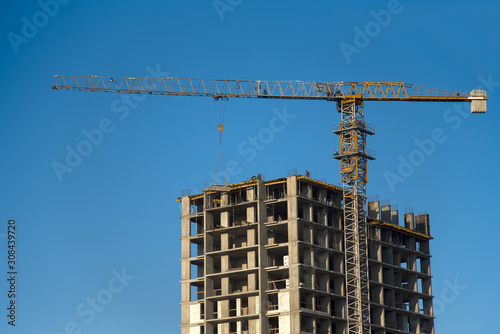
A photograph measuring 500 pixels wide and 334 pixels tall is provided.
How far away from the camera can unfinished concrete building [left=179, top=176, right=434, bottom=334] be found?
151 m

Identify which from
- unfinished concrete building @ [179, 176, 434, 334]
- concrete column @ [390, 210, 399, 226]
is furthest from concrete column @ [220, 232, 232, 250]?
concrete column @ [390, 210, 399, 226]

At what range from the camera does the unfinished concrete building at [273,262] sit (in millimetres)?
150750

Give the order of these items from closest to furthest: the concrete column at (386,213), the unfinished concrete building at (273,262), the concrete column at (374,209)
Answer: the unfinished concrete building at (273,262) < the concrete column at (374,209) < the concrete column at (386,213)

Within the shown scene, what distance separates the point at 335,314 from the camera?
156 metres

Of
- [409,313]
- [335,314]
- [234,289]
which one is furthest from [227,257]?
[409,313]

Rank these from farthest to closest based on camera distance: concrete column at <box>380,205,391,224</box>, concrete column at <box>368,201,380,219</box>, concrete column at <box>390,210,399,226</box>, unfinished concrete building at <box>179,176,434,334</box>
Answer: concrete column at <box>390,210,399,226</box> → concrete column at <box>380,205,391,224</box> → concrete column at <box>368,201,380,219</box> → unfinished concrete building at <box>179,176,434,334</box>

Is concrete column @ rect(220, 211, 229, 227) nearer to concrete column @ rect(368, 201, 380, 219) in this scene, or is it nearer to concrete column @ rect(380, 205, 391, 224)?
concrete column @ rect(368, 201, 380, 219)

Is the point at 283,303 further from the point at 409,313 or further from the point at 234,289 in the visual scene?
the point at 409,313

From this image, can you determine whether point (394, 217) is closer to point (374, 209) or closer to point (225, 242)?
point (374, 209)

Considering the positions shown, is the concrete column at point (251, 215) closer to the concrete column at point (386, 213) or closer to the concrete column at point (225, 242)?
the concrete column at point (225, 242)

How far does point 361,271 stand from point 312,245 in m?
10.2

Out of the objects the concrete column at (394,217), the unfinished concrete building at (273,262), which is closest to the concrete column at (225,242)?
the unfinished concrete building at (273,262)

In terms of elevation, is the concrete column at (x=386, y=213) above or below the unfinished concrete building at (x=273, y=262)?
above

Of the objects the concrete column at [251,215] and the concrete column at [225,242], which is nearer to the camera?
the concrete column at [251,215]
